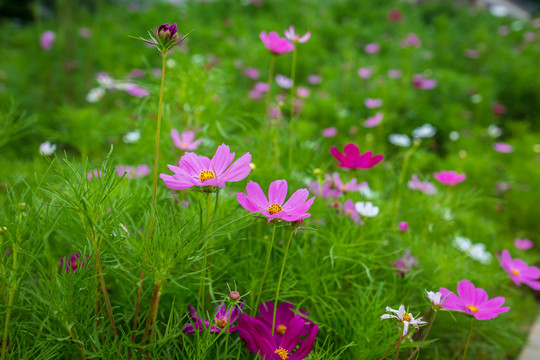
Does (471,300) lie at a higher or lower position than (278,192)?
lower

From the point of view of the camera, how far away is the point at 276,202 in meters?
0.63

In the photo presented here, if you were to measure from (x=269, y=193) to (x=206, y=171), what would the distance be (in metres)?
0.10

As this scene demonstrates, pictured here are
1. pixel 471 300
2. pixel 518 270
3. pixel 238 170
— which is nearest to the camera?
pixel 238 170

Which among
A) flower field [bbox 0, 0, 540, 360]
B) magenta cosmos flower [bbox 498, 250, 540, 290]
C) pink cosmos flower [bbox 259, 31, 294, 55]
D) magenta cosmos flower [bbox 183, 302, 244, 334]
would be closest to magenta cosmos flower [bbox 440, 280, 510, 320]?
flower field [bbox 0, 0, 540, 360]

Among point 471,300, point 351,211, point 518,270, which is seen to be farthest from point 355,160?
point 518,270

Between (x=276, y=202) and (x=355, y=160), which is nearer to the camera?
(x=276, y=202)

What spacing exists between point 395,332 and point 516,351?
0.63 meters

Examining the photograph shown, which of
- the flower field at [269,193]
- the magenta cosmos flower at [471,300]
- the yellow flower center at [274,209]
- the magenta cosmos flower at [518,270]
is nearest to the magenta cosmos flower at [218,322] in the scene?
the flower field at [269,193]

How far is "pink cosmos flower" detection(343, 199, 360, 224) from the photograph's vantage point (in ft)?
3.19

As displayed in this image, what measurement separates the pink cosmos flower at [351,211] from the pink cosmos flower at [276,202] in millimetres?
372

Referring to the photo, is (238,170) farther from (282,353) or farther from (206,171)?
(282,353)

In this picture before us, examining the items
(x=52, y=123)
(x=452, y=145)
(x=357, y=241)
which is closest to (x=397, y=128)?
(x=452, y=145)

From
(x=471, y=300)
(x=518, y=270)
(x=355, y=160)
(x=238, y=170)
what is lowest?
(x=518, y=270)

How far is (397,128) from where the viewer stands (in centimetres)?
244
